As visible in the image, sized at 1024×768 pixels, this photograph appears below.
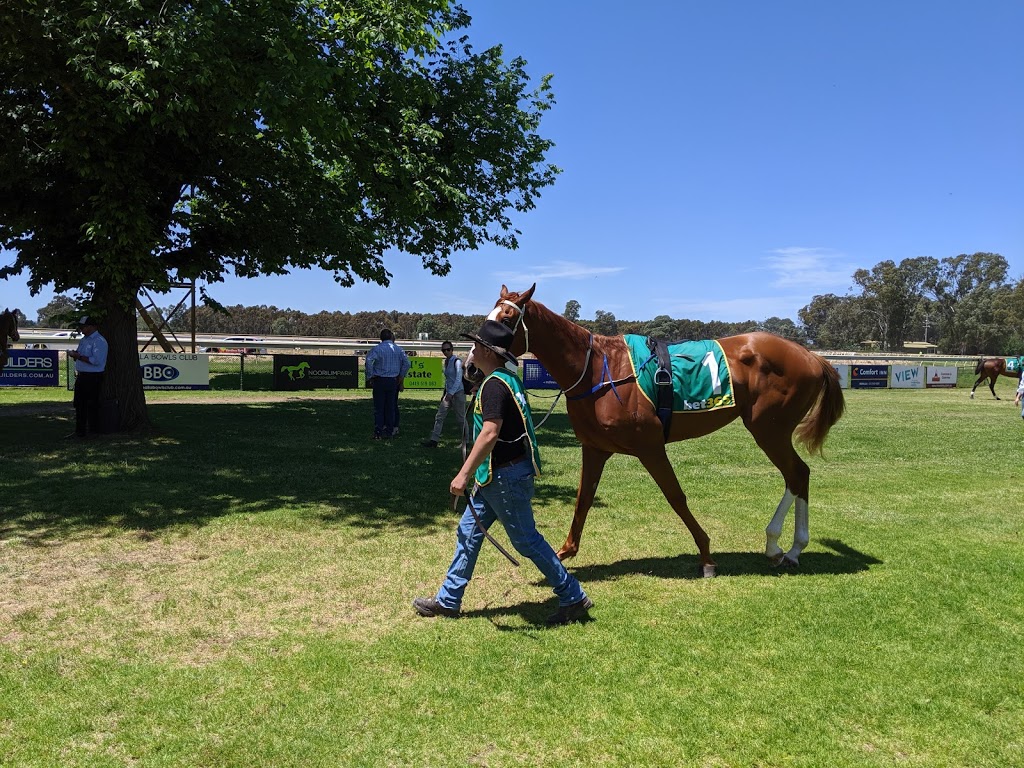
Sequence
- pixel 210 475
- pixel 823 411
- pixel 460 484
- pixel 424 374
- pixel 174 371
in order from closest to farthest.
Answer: pixel 460 484 < pixel 823 411 < pixel 210 475 < pixel 174 371 < pixel 424 374

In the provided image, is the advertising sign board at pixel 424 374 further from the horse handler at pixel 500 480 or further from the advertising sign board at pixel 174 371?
the horse handler at pixel 500 480

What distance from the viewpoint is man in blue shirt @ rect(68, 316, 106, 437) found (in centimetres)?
1155

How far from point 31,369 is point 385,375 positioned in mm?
16936

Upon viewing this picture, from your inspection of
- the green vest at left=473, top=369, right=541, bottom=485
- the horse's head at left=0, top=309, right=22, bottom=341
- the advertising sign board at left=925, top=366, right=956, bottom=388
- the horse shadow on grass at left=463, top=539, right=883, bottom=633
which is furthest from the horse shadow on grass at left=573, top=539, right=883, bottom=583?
the advertising sign board at left=925, top=366, right=956, bottom=388

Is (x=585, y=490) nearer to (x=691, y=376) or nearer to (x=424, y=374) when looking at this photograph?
(x=691, y=376)

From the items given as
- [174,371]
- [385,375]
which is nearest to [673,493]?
[385,375]

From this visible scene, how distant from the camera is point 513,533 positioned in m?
4.60

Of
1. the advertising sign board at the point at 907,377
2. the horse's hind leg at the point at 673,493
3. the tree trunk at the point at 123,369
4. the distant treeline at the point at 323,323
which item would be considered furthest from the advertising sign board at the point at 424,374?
the distant treeline at the point at 323,323

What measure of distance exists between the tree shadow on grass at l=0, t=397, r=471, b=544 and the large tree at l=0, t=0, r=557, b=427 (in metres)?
1.93

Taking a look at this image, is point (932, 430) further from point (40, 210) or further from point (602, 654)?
point (40, 210)

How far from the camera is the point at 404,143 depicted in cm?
1489

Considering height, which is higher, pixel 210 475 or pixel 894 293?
pixel 894 293

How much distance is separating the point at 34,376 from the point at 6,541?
20.2 meters

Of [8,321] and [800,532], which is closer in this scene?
[800,532]
